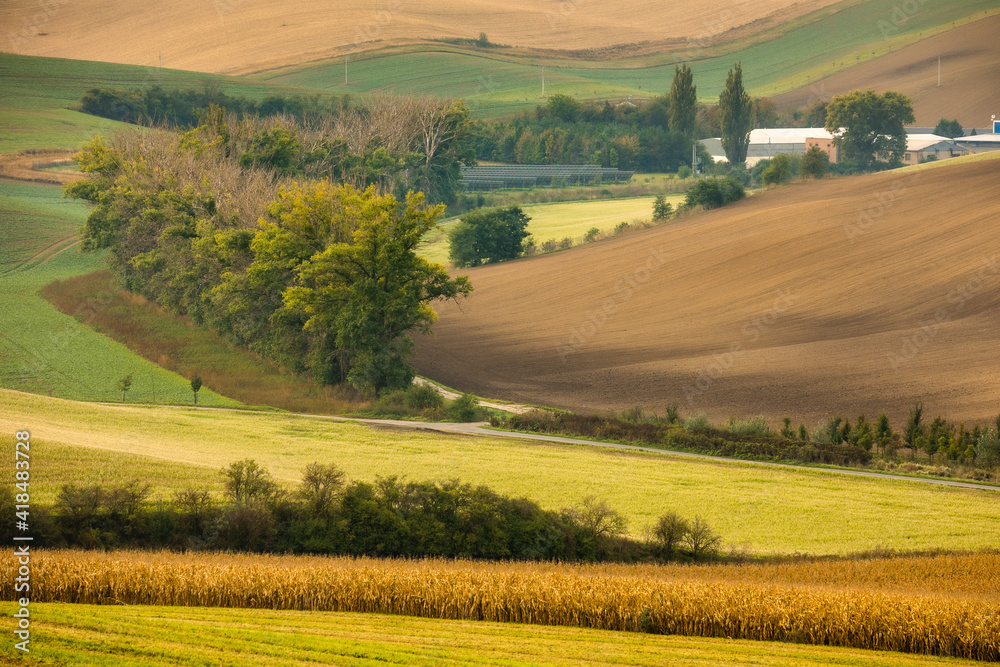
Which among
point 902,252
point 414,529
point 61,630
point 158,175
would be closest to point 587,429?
point 414,529

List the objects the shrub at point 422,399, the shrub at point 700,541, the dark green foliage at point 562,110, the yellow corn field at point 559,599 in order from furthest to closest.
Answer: the dark green foliage at point 562,110 → the shrub at point 422,399 → the shrub at point 700,541 → the yellow corn field at point 559,599

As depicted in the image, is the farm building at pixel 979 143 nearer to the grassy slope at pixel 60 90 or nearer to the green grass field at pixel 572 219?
the green grass field at pixel 572 219

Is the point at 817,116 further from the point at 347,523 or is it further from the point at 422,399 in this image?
the point at 347,523

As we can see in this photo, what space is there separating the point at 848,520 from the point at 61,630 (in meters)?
24.9

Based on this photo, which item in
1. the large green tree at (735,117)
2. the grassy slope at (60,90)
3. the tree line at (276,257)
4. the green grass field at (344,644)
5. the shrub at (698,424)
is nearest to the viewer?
the green grass field at (344,644)

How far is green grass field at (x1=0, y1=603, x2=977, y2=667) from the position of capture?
14.1m

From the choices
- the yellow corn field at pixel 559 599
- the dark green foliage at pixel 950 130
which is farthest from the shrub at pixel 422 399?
the dark green foliage at pixel 950 130

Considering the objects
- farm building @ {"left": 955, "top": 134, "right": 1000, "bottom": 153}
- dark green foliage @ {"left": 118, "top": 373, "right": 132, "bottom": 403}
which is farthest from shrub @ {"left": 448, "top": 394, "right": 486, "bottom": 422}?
farm building @ {"left": 955, "top": 134, "right": 1000, "bottom": 153}

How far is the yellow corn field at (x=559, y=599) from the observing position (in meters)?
17.8

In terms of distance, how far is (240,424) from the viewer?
142 ft

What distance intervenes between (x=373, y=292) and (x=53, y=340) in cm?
2356

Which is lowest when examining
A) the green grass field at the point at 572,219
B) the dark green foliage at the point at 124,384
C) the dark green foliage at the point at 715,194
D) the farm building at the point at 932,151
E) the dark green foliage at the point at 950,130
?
the dark green foliage at the point at 124,384

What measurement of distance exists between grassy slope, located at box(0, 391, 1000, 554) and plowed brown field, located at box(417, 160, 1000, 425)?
35.9ft

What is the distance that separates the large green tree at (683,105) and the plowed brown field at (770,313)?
70.4 metres
